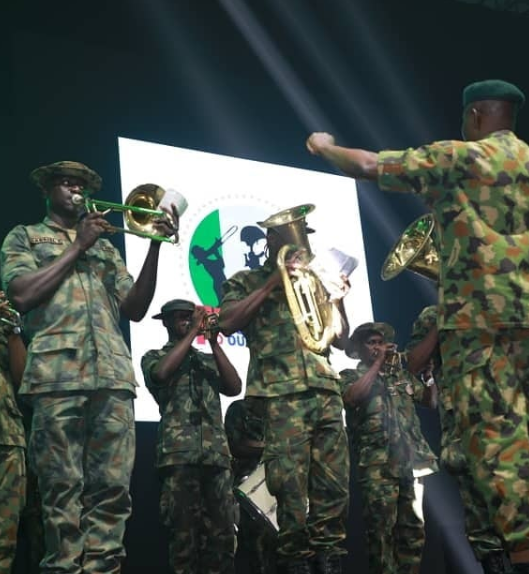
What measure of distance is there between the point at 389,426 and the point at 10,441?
248 cm

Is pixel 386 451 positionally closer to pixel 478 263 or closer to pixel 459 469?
pixel 459 469

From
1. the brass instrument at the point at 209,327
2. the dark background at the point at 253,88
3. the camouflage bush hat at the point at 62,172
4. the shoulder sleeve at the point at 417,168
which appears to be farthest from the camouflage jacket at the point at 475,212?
the dark background at the point at 253,88

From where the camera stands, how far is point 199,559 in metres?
4.95

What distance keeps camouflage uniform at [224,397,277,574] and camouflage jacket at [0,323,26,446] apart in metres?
1.40

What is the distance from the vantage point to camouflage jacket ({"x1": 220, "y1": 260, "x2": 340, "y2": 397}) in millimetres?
4457

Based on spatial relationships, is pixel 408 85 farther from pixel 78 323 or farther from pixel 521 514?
pixel 521 514

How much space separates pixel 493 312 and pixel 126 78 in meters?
4.42

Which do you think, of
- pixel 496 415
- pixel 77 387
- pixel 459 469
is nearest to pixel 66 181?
pixel 77 387

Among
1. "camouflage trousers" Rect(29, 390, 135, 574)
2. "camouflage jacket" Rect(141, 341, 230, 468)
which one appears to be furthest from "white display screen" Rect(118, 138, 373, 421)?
"camouflage trousers" Rect(29, 390, 135, 574)

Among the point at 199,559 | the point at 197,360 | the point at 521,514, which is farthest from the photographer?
the point at 197,360

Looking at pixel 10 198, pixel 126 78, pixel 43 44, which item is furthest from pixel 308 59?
pixel 10 198

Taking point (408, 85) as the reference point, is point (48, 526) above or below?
below

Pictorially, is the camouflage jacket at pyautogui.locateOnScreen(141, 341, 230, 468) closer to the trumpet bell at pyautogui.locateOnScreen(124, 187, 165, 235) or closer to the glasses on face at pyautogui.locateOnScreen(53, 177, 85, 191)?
the trumpet bell at pyautogui.locateOnScreen(124, 187, 165, 235)

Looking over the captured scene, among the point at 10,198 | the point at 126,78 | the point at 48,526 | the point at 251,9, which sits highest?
the point at 251,9
